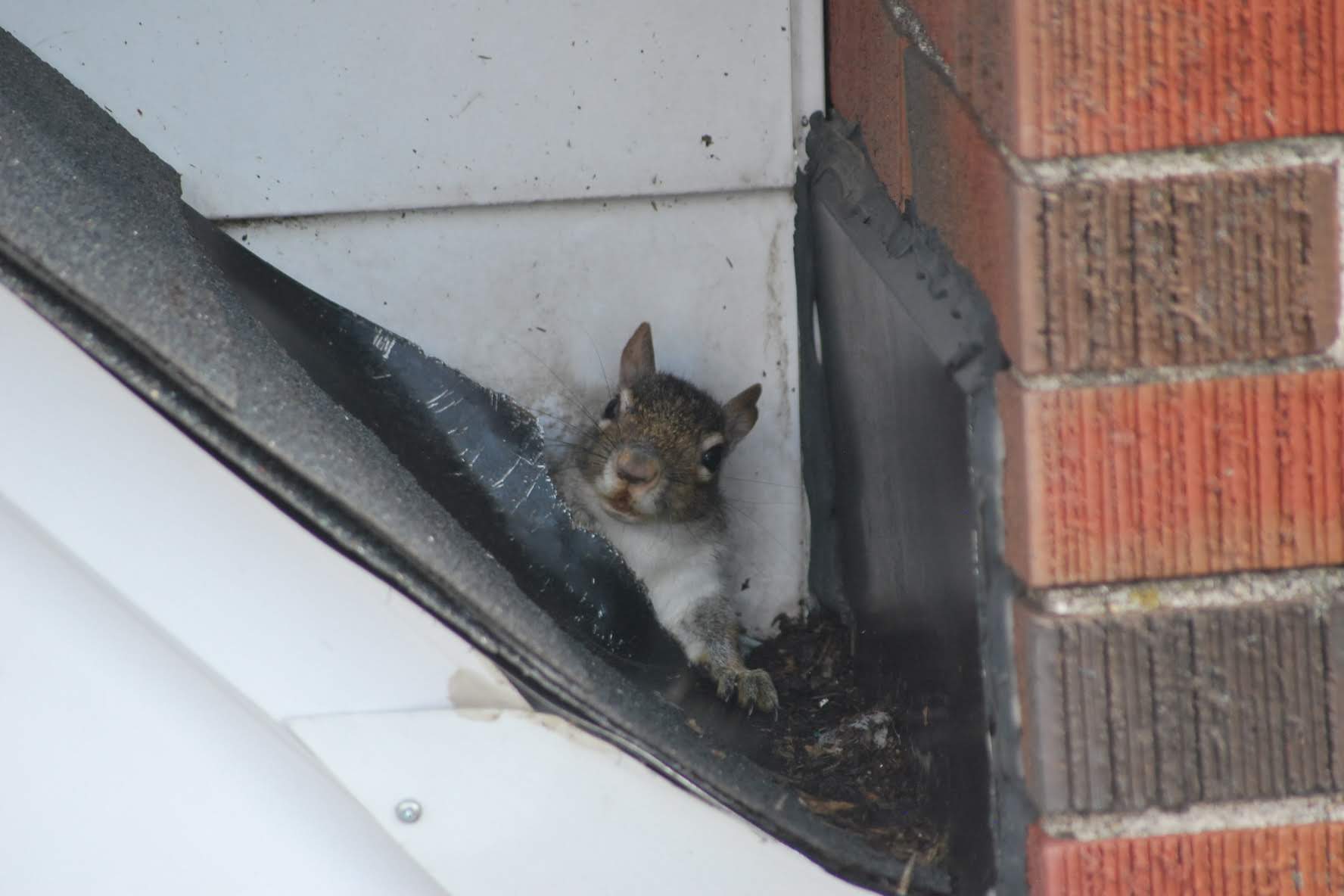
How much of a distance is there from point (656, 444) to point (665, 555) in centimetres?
18

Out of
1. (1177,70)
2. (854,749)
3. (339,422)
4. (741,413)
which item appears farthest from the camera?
(741,413)

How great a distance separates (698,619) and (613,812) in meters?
1.02

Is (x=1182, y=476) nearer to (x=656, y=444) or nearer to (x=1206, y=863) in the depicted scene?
(x=1206, y=863)

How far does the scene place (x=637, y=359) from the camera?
6.81ft

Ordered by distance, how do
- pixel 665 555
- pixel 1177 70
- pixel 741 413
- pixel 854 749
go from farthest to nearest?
pixel 665 555 < pixel 741 413 < pixel 854 749 < pixel 1177 70

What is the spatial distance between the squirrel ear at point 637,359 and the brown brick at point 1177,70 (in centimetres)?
118

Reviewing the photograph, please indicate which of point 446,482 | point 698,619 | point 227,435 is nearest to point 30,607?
point 227,435

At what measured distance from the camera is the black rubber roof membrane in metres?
0.85

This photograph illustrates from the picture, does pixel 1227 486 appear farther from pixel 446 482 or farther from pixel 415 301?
pixel 415 301

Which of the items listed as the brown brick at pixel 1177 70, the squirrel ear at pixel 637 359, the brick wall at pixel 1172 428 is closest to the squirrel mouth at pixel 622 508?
the squirrel ear at pixel 637 359

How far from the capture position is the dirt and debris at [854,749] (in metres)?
1.25

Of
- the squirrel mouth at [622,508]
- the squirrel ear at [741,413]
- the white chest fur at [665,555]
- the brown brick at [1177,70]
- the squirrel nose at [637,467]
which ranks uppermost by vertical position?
the brown brick at [1177,70]

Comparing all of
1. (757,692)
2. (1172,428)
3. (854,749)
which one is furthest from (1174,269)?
(757,692)

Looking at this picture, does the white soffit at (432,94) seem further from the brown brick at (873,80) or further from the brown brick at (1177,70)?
the brown brick at (1177,70)
